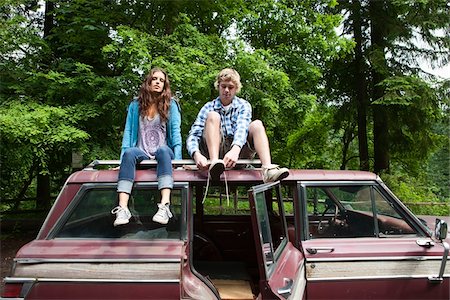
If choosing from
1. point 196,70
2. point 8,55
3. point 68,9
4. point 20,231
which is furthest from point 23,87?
point 20,231

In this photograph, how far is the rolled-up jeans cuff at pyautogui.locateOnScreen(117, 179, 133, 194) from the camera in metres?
2.97

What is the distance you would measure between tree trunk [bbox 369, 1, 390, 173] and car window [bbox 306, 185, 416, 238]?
9.58 m

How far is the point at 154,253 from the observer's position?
283 cm

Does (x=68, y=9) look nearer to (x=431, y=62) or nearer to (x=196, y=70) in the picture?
(x=196, y=70)

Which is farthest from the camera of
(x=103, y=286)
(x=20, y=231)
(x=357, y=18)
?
(x=357, y=18)

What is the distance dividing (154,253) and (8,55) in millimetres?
6641

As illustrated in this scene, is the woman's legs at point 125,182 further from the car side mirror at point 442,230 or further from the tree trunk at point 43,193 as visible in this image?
the tree trunk at point 43,193

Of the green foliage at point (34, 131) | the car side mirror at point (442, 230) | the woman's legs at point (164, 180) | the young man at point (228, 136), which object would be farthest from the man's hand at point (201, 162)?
the green foliage at point (34, 131)

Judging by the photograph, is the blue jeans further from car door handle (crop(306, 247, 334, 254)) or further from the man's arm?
car door handle (crop(306, 247, 334, 254))

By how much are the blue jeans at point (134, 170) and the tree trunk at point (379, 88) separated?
35.0 feet

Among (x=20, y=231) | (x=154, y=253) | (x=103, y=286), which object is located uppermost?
(x=154, y=253)

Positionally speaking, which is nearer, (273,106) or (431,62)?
(273,106)

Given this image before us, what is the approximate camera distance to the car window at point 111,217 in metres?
3.01

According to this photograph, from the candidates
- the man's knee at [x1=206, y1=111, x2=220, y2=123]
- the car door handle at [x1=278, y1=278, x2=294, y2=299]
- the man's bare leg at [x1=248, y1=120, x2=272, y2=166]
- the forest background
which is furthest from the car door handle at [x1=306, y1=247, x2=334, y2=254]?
the forest background
